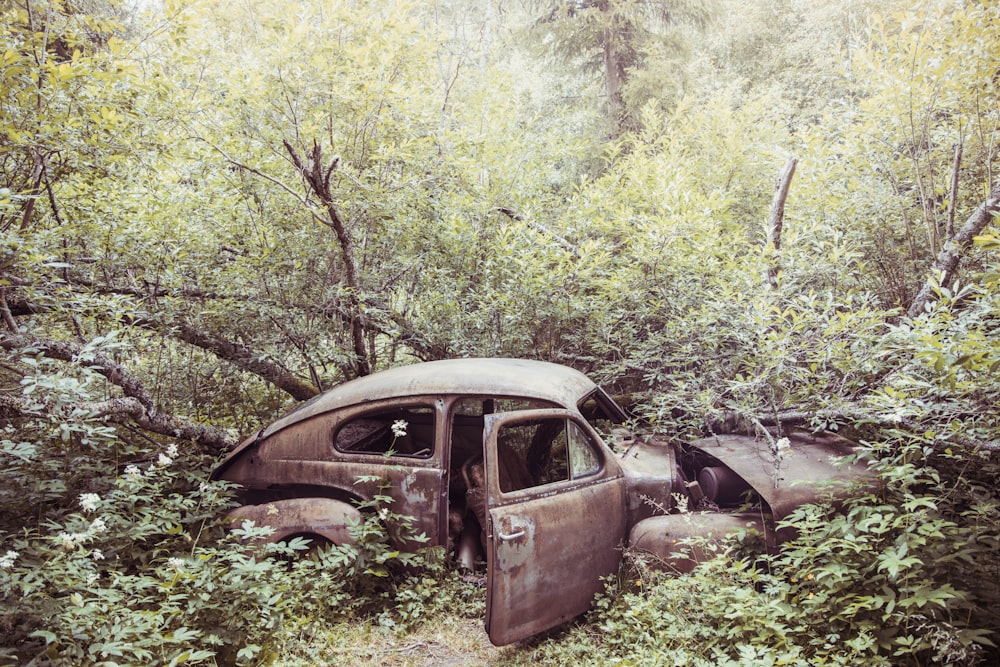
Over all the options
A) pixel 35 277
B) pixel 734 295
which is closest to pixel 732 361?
pixel 734 295

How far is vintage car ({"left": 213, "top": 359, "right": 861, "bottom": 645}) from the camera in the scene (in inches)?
138

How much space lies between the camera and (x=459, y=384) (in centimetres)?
414

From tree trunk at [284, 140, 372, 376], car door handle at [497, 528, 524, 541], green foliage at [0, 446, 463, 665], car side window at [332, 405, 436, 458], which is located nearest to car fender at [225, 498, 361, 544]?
green foliage at [0, 446, 463, 665]

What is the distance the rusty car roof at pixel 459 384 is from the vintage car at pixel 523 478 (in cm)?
1

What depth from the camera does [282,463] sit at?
4387mm

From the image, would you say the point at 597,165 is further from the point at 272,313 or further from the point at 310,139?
the point at 272,313

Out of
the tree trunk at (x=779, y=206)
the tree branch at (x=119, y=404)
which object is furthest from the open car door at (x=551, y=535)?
the tree trunk at (x=779, y=206)

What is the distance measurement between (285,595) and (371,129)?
4.86m

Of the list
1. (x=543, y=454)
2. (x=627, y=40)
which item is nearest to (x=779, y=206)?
(x=543, y=454)

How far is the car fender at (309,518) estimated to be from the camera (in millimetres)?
3938

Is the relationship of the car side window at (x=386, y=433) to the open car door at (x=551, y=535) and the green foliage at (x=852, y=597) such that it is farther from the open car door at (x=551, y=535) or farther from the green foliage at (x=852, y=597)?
the green foliage at (x=852, y=597)

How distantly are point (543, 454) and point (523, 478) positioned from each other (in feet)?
1.10

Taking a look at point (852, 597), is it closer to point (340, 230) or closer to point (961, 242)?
point (961, 242)

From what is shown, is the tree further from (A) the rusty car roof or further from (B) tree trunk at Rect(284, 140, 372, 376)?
(A) the rusty car roof
